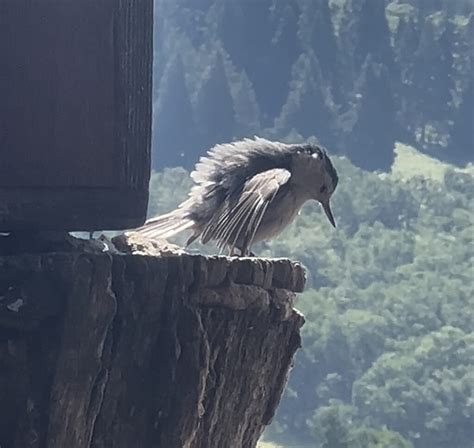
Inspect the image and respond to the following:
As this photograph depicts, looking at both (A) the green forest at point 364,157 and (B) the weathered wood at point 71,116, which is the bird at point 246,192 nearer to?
(B) the weathered wood at point 71,116

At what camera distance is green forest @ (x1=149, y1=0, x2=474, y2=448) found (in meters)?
17.4

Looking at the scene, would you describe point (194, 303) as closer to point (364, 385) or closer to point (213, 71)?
point (364, 385)

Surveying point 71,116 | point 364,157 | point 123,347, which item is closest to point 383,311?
Answer: point 364,157

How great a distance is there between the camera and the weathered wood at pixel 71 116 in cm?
199

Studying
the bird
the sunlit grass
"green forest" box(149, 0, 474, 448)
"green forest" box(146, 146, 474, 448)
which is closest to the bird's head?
the bird

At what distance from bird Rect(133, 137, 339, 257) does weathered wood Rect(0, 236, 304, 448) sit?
76.0 inches

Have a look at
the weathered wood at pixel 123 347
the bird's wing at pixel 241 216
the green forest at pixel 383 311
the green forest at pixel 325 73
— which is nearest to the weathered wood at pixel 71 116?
the weathered wood at pixel 123 347

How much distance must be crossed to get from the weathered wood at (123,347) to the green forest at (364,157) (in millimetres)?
11559

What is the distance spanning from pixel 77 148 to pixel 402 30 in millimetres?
30631

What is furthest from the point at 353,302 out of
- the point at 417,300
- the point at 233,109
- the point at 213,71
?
the point at 213,71

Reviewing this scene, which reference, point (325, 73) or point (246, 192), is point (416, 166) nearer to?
point (325, 73)

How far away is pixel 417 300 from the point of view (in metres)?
22.2

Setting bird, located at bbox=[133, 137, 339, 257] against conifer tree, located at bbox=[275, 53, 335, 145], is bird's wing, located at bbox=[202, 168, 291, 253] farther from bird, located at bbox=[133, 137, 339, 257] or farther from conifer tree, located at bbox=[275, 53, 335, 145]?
conifer tree, located at bbox=[275, 53, 335, 145]

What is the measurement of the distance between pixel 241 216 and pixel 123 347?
266 cm
